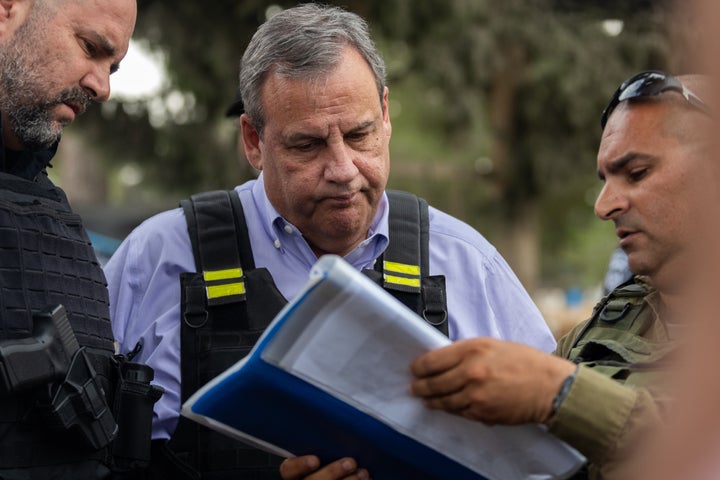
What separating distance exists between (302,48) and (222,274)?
719 millimetres

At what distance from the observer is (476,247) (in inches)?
118

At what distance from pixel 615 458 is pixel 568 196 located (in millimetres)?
15194

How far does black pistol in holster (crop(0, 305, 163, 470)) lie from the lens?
223 cm

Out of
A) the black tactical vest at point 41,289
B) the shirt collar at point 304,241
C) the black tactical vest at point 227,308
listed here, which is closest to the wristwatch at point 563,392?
the black tactical vest at point 227,308

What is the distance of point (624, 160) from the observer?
2359 mm

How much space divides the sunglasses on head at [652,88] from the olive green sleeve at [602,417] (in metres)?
0.78

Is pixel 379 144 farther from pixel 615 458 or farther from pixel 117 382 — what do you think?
pixel 615 458

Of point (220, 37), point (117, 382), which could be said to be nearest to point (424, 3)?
point (220, 37)

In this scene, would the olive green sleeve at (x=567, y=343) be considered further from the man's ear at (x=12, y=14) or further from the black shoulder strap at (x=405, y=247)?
the man's ear at (x=12, y=14)

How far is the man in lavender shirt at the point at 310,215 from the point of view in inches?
110


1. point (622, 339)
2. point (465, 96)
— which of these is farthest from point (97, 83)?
point (465, 96)

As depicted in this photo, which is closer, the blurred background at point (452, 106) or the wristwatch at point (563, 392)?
the wristwatch at point (563, 392)

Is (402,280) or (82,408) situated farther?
(402,280)

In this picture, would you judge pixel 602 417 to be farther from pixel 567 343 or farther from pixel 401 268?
pixel 401 268
